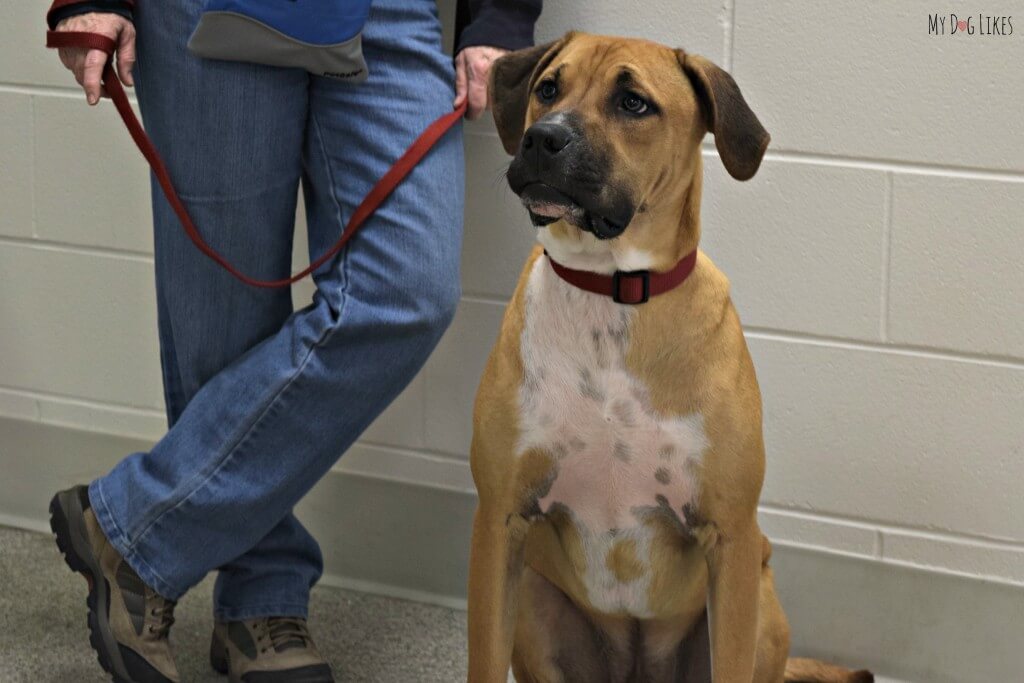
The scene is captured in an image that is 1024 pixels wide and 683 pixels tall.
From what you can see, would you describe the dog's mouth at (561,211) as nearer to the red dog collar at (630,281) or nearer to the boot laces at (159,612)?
the red dog collar at (630,281)

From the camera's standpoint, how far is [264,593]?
7.59ft

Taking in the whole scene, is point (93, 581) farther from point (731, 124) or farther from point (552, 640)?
point (731, 124)

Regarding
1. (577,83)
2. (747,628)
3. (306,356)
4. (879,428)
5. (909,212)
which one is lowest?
(747,628)

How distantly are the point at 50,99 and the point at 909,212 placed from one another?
A: 164cm

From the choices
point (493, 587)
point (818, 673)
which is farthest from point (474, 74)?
point (818, 673)

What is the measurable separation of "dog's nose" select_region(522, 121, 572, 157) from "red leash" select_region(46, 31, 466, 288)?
0.46 meters

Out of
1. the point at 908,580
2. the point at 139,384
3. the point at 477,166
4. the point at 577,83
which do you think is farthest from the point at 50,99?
the point at 908,580

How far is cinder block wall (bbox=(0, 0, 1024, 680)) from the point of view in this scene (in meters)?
2.18

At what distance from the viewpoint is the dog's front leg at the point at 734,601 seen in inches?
70.9

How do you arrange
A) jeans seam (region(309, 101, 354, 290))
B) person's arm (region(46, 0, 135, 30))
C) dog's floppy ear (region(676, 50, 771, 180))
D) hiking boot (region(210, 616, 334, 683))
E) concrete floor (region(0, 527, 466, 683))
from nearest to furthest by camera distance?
1. dog's floppy ear (region(676, 50, 771, 180))
2. person's arm (region(46, 0, 135, 30))
3. jeans seam (region(309, 101, 354, 290))
4. hiking boot (region(210, 616, 334, 683))
5. concrete floor (region(0, 527, 466, 683))

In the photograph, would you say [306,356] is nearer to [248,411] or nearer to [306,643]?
[248,411]

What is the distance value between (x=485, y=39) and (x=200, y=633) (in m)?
1.17

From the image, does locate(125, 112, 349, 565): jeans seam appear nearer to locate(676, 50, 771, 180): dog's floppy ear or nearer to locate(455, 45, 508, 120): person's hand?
locate(455, 45, 508, 120): person's hand

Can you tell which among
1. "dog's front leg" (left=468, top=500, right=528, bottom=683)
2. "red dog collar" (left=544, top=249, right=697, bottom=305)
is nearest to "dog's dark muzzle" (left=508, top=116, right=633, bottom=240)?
"red dog collar" (left=544, top=249, right=697, bottom=305)
